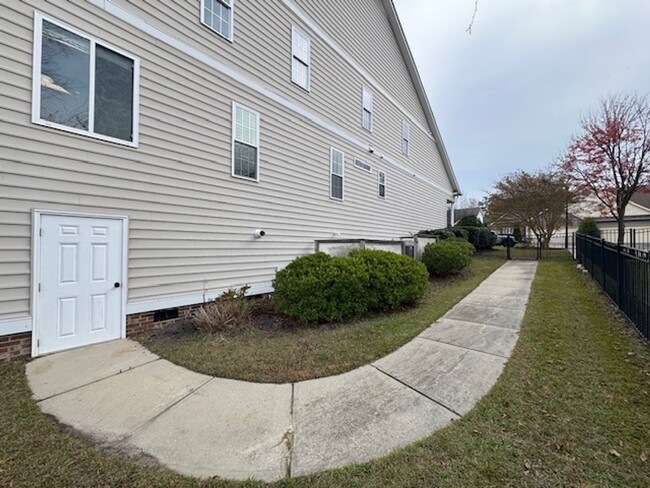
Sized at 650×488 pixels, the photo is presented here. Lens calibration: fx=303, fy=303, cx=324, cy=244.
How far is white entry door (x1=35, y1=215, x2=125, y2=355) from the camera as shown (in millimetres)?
4227

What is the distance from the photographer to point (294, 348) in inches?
176

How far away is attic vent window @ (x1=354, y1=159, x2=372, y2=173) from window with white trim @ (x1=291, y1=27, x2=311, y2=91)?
10.5ft

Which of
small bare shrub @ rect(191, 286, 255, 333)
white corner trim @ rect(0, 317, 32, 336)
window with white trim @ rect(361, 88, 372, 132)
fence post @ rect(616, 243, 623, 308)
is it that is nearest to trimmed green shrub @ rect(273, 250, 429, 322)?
small bare shrub @ rect(191, 286, 255, 333)

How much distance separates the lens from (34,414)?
2875 millimetres

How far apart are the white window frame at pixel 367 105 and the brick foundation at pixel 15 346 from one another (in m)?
10.8

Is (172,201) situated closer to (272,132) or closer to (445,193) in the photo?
(272,132)

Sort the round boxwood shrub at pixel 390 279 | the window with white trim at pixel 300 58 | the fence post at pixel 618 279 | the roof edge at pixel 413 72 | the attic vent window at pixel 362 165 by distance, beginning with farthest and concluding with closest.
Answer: the roof edge at pixel 413 72
the attic vent window at pixel 362 165
the window with white trim at pixel 300 58
the round boxwood shrub at pixel 390 279
the fence post at pixel 618 279

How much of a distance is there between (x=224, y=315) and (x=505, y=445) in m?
4.49

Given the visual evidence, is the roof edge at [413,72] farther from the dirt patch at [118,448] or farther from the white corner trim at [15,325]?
the dirt patch at [118,448]

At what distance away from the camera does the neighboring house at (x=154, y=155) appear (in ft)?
13.5

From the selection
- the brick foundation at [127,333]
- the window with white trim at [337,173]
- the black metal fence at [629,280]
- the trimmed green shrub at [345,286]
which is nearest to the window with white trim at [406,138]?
the window with white trim at [337,173]

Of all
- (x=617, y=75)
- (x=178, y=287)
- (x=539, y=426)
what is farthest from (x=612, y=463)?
(x=617, y=75)

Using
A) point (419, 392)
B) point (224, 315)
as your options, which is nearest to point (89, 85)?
point (224, 315)

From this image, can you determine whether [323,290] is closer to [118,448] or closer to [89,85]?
[118,448]
